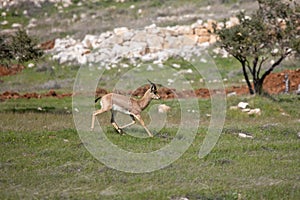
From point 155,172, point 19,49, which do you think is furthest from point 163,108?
point 155,172

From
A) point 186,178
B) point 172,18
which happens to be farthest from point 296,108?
point 172,18

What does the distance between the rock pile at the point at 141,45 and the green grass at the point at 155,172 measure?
56.1 ft

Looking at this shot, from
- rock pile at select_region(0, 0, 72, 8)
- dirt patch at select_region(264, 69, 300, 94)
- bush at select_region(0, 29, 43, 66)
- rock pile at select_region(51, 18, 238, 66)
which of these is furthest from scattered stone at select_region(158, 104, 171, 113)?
rock pile at select_region(0, 0, 72, 8)

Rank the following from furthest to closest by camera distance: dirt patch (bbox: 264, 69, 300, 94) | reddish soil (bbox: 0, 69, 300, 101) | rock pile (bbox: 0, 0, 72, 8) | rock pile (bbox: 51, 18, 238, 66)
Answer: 1. rock pile (bbox: 0, 0, 72, 8)
2. rock pile (bbox: 51, 18, 238, 66)
3. dirt patch (bbox: 264, 69, 300, 94)
4. reddish soil (bbox: 0, 69, 300, 101)

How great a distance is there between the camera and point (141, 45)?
1540 inches

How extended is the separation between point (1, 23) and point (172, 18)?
669 inches

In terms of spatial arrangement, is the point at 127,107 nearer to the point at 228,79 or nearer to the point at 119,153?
the point at 119,153

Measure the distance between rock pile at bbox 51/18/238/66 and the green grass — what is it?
1711 cm

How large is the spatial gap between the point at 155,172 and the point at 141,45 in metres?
25.6

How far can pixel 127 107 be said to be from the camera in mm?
17500

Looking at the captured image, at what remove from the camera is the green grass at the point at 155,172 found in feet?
41.3

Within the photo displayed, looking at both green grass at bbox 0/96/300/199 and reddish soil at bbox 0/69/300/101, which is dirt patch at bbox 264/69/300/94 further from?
green grass at bbox 0/96/300/199

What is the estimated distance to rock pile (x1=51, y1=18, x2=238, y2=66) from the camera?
3784cm

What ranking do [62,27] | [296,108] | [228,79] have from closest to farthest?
[296,108] < [228,79] < [62,27]
